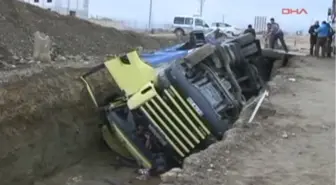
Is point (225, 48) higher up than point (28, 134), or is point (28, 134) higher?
point (225, 48)

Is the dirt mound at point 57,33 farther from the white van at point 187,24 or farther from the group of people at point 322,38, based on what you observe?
the white van at point 187,24

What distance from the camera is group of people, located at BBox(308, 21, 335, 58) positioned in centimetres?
2284

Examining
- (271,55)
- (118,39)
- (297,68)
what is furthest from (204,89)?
(118,39)

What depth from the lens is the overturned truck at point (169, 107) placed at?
10.9 m

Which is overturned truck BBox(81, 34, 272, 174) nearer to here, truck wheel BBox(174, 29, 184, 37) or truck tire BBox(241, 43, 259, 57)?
truck tire BBox(241, 43, 259, 57)

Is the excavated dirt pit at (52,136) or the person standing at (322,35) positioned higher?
the person standing at (322,35)

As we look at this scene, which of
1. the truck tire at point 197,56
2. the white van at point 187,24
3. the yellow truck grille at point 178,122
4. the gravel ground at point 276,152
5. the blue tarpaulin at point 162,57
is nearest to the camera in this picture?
the gravel ground at point 276,152

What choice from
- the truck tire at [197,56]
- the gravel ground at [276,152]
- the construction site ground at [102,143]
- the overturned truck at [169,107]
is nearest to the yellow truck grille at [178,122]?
the overturned truck at [169,107]

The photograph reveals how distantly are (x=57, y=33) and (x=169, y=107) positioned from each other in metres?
13.6

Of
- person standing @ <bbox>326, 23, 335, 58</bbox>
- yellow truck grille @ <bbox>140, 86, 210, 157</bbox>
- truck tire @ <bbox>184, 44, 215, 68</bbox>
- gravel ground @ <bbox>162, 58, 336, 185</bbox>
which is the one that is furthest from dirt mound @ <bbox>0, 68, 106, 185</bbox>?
person standing @ <bbox>326, 23, 335, 58</bbox>

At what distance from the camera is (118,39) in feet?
91.7

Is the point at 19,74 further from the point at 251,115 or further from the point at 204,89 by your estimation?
the point at 251,115

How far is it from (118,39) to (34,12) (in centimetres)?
474

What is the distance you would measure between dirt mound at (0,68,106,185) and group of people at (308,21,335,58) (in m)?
11.8
